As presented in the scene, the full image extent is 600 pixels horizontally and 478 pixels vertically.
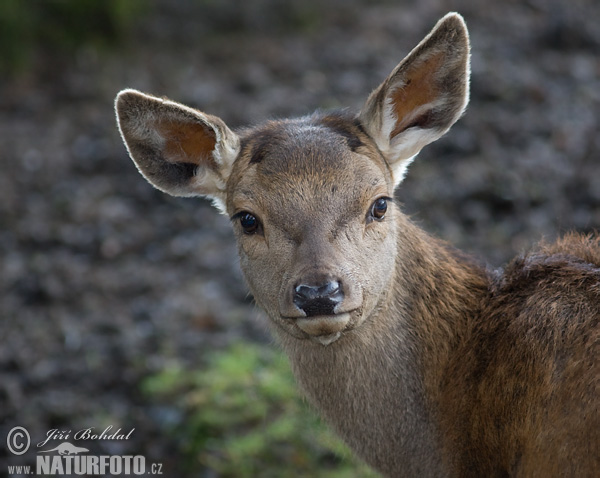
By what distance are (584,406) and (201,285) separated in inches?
222

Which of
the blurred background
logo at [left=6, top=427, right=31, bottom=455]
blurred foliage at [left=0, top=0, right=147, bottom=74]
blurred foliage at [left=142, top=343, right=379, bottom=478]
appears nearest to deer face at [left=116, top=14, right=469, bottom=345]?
blurred foliage at [left=142, top=343, right=379, bottom=478]

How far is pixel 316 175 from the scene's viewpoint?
14.4 ft

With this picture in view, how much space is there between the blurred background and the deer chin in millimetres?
2653

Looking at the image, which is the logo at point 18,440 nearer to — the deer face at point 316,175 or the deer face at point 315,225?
the deer face at point 316,175

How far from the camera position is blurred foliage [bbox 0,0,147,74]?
12.0 m

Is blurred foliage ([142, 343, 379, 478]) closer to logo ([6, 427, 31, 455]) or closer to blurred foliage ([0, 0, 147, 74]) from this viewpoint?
logo ([6, 427, 31, 455])

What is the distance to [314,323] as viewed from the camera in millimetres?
3990

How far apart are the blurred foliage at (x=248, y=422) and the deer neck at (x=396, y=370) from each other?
166 centimetres

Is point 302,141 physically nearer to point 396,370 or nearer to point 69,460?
point 396,370

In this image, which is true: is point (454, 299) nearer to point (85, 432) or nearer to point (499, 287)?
point (499, 287)

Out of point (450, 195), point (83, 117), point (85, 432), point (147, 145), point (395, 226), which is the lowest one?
point (85, 432)

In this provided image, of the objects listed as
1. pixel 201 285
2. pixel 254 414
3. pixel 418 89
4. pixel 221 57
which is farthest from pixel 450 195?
pixel 221 57

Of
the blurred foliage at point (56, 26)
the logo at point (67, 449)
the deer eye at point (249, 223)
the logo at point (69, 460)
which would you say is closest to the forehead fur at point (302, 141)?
the deer eye at point (249, 223)

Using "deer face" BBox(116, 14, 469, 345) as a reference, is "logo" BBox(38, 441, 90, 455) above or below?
below
